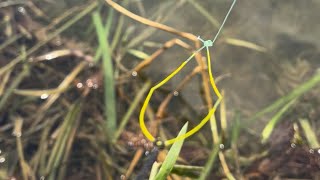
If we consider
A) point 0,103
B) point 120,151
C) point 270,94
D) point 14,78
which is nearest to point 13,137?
point 0,103

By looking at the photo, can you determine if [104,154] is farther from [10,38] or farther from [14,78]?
[10,38]

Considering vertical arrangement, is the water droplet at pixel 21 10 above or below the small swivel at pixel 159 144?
above

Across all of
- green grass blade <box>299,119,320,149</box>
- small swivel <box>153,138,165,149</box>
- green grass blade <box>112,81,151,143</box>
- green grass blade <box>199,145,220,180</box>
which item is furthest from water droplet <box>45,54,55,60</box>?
green grass blade <box>299,119,320,149</box>

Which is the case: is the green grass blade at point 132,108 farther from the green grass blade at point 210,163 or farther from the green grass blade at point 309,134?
the green grass blade at point 309,134

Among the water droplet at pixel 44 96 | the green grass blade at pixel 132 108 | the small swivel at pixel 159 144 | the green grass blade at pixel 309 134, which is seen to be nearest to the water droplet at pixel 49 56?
the water droplet at pixel 44 96

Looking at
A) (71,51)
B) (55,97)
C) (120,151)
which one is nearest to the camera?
(120,151)

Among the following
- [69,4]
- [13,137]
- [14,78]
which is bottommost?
[13,137]

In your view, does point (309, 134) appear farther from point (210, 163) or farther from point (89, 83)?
point (89, 83)

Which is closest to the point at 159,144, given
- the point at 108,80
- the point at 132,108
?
the point at 132,108

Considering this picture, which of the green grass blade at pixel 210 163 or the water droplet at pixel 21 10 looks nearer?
the green grass blade at pixel 210 163
